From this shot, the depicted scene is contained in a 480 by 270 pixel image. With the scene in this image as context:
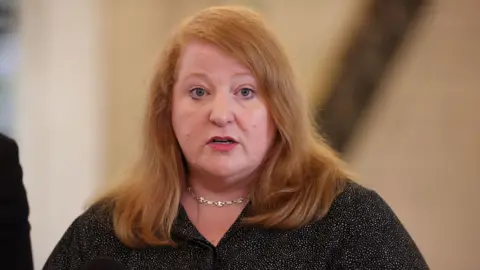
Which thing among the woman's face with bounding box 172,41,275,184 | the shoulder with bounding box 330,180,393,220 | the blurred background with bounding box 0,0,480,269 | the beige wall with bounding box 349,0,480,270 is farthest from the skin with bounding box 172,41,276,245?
the beige wall with bounding box 349,0,480,270

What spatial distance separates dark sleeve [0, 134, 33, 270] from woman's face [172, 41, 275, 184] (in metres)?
0.26

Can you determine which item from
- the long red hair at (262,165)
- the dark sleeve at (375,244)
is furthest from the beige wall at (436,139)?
the dark sleeve at (375,244)

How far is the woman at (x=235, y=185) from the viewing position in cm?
115

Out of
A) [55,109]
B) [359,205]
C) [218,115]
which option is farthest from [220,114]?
[55,109]

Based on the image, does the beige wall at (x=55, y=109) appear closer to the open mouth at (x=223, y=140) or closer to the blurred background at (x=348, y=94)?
the blurred background at (x=348, y=94)

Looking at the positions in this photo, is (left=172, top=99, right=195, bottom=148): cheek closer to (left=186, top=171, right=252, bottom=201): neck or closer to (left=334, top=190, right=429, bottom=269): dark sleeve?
(left=186, top=171, right=252, bottom=201): neck

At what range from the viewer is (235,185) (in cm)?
124

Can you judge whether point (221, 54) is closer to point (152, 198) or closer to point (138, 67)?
point (152, 198)

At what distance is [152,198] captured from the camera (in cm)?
126

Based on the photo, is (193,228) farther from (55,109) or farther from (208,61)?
(55,109)

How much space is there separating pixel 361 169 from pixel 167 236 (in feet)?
4.28

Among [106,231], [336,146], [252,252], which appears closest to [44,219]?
[336,146]

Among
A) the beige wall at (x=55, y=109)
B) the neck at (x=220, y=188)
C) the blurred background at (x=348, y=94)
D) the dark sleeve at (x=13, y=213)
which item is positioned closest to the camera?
the dark sleeve at (x=13, y=213)

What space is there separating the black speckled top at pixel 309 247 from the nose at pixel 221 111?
0.18m
